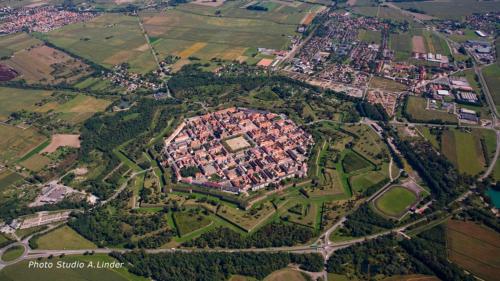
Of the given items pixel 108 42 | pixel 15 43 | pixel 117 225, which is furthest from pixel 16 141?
pixel 15 43

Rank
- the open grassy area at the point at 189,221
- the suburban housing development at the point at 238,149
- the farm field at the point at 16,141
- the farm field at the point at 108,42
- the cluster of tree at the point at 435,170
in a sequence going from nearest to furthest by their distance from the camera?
the open grassy area at the point at 189,221 < the cluster of tree at the point at 435,170 < the suburban housing development at the point at 238,149 < the farm field at the point at 16,141 < the farm field at the point at 108,42

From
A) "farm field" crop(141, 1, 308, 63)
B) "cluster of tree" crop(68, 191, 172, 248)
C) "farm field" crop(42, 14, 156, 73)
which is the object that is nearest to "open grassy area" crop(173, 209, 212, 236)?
"cluster of tree" crop(68, 191, 172, 248)

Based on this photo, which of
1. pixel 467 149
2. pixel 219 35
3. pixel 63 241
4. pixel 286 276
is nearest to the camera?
pixel 286 276

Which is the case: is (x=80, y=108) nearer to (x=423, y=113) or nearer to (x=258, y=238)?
(x=258, y=238)

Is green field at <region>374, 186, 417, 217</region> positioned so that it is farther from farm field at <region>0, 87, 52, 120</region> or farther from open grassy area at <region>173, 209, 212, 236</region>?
farm field at <region>0, 87, 52, 120</region>

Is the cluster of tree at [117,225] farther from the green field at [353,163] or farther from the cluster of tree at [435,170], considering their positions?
the cluster of tree at [435,170]

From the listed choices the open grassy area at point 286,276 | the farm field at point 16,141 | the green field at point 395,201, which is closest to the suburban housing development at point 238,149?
the green field at point 395,201
